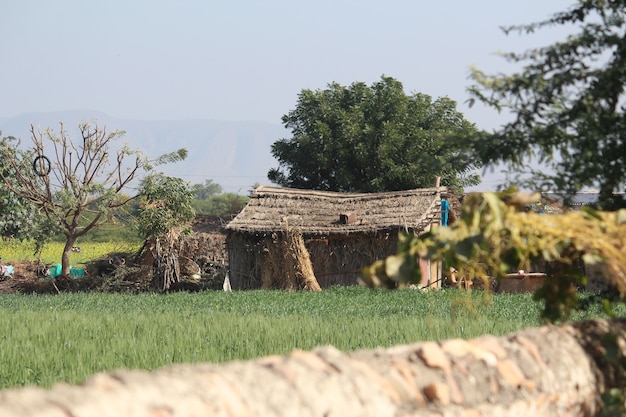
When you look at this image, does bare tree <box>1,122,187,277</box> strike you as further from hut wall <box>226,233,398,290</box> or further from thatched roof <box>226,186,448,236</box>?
hut wall <box>226,233,398,290</box>

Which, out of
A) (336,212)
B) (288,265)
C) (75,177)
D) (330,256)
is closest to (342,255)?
(330,256)

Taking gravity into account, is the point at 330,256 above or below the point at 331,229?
below

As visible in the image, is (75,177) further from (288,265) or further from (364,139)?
(364,139)

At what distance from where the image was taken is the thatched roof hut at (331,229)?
2569 centimetres

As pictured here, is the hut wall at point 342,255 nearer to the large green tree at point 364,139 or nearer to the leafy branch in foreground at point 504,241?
the large green tree at point 364,139

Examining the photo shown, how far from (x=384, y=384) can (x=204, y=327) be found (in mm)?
10193

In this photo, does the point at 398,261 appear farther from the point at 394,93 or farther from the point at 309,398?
the point at 394,93

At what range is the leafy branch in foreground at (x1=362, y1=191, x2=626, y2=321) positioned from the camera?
→ 3.98 metres

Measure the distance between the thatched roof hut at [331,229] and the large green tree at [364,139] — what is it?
8267 millimetres

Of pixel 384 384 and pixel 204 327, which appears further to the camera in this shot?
pixel 204 327

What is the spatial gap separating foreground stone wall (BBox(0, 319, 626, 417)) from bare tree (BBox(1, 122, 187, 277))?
84.3ft

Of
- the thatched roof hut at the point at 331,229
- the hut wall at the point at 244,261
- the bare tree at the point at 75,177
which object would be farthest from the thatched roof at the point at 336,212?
the bare tree at the point at 75,177

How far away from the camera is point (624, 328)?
456 centimetres

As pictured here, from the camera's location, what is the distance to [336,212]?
91.5ft
